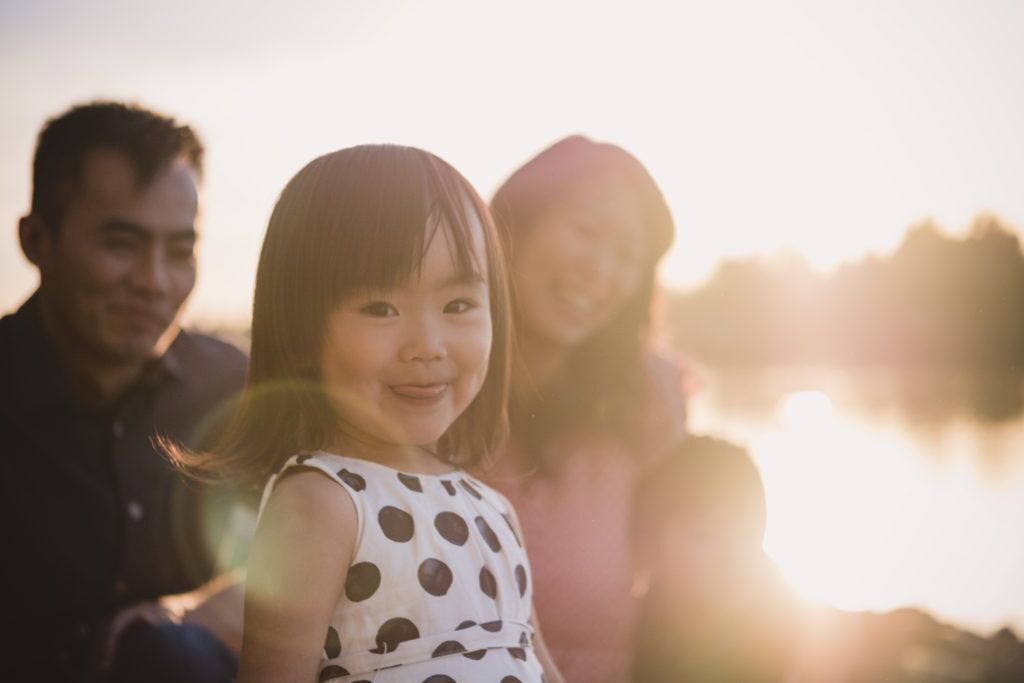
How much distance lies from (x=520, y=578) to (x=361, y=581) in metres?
0.43

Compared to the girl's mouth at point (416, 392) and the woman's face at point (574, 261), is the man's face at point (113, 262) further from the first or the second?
the girl's mouth at point (416, 392)

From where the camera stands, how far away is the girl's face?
1898mm

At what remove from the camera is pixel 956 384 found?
25.7 meters

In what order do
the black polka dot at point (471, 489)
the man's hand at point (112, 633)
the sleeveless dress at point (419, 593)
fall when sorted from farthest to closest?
the man's hand at point (112, 633)
the black polka dot at point (471, 489)
the sleeveless dress at point (419, 593)

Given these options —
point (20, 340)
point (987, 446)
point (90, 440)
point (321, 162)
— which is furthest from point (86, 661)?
point (987, 446)

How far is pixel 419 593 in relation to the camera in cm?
187

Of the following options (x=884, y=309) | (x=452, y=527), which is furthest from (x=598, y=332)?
(x=884, y=309)

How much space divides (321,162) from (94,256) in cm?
169

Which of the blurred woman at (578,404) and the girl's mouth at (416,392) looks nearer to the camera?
the girl's mouth at (416,392)

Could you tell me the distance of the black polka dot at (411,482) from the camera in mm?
2004

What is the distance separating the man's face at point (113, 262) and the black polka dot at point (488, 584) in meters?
1.92

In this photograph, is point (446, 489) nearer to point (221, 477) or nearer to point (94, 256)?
point (221, 477)

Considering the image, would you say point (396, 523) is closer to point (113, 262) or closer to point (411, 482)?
point (411, 482)

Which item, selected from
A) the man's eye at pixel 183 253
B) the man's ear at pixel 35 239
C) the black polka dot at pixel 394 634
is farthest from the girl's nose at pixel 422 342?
the man's ear at pixel 35 239
